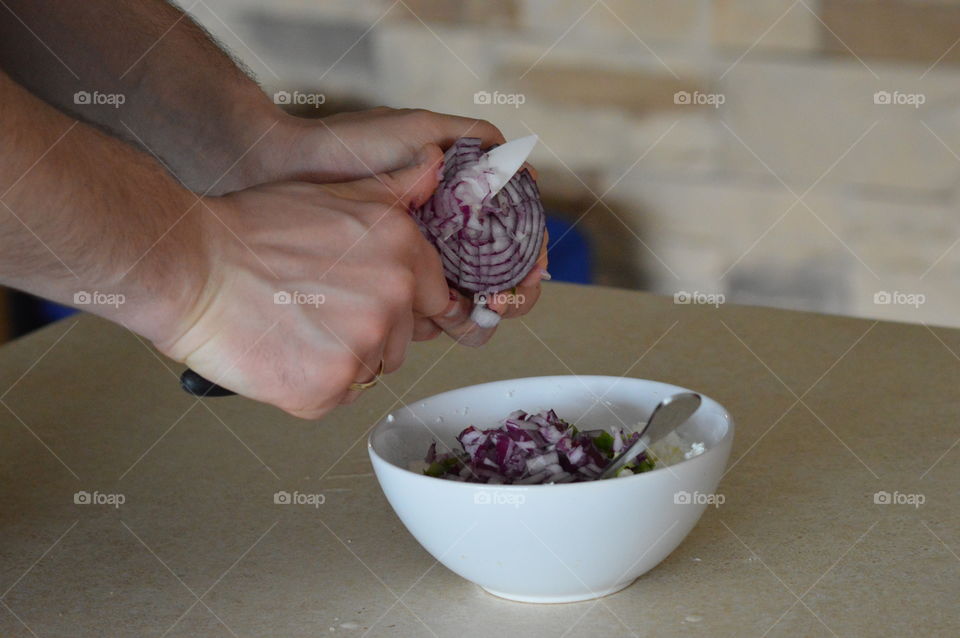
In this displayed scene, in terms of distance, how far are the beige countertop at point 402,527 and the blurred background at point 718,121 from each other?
0.97m

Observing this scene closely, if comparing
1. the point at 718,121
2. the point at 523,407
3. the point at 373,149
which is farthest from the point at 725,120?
the point at 523,407

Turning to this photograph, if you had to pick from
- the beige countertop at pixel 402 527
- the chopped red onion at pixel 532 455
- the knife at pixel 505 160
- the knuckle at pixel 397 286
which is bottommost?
the beige countertop at pixel 402 527

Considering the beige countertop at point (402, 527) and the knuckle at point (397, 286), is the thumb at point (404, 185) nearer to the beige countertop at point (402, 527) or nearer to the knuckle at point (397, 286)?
the knuckle at point (397, 286)

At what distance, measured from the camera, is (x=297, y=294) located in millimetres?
861

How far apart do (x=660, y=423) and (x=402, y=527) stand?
0.24m

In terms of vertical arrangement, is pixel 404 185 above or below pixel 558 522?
above

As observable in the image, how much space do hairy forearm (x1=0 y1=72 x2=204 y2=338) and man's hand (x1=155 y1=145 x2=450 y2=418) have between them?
0.02 m

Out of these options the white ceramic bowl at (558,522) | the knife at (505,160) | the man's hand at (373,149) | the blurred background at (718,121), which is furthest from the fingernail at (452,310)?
the blurred background at (718,121)

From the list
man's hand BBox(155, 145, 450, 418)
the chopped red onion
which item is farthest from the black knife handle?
the chopped red onion

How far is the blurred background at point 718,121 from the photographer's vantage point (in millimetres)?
2264

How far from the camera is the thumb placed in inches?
38.7

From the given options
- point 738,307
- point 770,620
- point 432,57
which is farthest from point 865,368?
point 432,57

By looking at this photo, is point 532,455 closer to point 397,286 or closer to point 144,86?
point 397,286

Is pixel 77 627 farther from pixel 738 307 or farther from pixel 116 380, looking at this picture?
pixel 738 307
